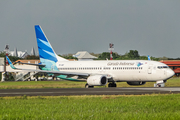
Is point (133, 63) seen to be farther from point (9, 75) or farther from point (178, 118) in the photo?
point (9, 75)

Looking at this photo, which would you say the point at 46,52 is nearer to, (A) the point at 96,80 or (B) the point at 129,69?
(A) the point at 96,80

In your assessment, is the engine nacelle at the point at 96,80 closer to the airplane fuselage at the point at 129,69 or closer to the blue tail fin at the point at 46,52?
the airplane fuselage at the point at 129,69

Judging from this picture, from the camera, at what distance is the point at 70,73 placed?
4575cm

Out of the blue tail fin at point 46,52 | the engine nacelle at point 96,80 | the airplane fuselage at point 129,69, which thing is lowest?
the engine nacelle at point 96,80

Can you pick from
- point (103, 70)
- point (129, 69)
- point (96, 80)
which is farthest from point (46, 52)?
point (129, 69)

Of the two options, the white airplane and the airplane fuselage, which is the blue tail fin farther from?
the airplane fuselage

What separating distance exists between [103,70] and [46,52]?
34.8 ft

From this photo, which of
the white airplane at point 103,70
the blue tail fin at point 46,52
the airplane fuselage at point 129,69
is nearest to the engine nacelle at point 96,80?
the white airplane at point 103,70

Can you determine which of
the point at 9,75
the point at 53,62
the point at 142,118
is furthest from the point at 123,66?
the point at 9,75

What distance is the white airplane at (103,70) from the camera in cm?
4169

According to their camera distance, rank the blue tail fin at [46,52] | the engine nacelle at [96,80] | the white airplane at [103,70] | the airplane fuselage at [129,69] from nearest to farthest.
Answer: the airplane fuselage at [129,69], the white airplane at [103,70], the engine nacelle at [96,80], the blue tail fin at [46,52]

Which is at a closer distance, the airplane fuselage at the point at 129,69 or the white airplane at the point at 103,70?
the airplane fuselage at the point at 129,69

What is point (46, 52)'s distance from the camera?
51281 mm

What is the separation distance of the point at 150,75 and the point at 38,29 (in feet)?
65.0
